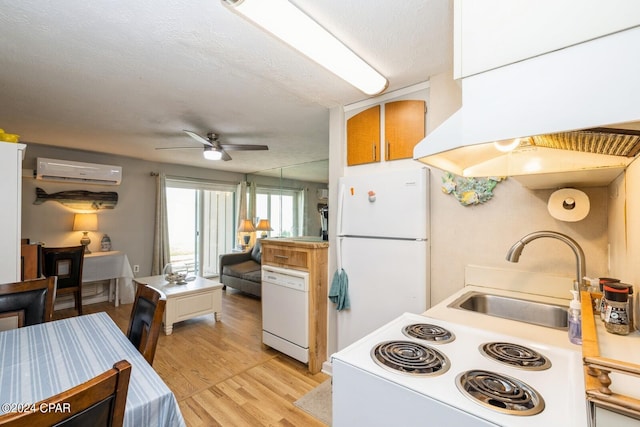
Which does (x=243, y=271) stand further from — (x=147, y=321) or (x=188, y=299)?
(x=147, y=321)

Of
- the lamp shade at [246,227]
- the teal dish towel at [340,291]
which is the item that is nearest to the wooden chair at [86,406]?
the teal dish towel at [340,291]

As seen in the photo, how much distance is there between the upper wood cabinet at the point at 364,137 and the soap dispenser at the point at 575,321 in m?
1.53

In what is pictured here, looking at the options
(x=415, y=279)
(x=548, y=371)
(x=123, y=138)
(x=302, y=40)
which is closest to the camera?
(x=548, y=371)

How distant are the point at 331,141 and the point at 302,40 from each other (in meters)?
1.15

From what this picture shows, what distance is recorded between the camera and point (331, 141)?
255 centimetres

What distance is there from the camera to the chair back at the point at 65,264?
3.33 meters

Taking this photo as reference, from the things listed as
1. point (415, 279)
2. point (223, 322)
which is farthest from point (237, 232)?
point (415, 279)

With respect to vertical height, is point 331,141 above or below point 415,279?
above

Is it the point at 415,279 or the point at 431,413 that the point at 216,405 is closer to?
the point at 415,279

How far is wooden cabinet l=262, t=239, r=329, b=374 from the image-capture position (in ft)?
7.93

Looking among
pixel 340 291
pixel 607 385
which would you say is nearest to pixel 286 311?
pixel 340 291

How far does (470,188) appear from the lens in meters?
1.82

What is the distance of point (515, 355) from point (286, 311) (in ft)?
6.38

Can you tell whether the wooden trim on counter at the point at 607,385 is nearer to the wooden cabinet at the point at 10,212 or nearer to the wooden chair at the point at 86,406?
the wooden chair at the point at 86,406
